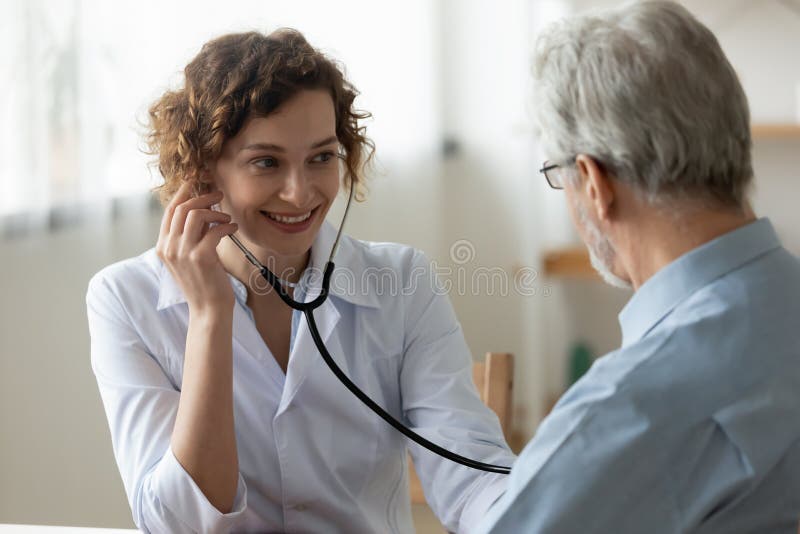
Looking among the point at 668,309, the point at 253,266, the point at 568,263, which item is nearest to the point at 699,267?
the point at 668,309

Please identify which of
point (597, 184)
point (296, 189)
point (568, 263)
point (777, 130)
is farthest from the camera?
point (568, 263)

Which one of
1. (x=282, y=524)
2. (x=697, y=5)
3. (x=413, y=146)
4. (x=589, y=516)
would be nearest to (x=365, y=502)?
(x=282, y=524)

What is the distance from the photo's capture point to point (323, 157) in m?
1.48

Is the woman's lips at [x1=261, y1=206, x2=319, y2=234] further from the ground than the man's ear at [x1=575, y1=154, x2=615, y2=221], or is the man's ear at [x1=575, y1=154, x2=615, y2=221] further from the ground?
the man's ear at [x1=575, y1=154, x2=615, y2=221]

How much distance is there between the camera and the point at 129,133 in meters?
2.40

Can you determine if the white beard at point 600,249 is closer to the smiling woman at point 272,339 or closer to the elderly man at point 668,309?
the elderly man at point 668,309

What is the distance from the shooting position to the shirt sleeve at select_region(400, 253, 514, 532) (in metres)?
1.36

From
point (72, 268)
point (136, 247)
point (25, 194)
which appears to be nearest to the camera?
point (25, 194)

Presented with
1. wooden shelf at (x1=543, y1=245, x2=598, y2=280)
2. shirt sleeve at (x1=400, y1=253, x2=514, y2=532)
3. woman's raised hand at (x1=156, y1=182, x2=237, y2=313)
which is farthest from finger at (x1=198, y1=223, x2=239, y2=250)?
wooden shelf at (x1=543, y1=245, x2=598, y2=280)

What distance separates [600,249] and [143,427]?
69 centimetres

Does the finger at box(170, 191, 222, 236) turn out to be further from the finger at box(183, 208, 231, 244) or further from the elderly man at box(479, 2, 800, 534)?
the elderly man at box(479, 2, 800, 534)

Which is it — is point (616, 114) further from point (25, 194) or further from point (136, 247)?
point (136, 247)

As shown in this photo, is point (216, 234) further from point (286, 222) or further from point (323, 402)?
point (323, 402)

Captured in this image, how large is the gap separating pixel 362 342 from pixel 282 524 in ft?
0.96
